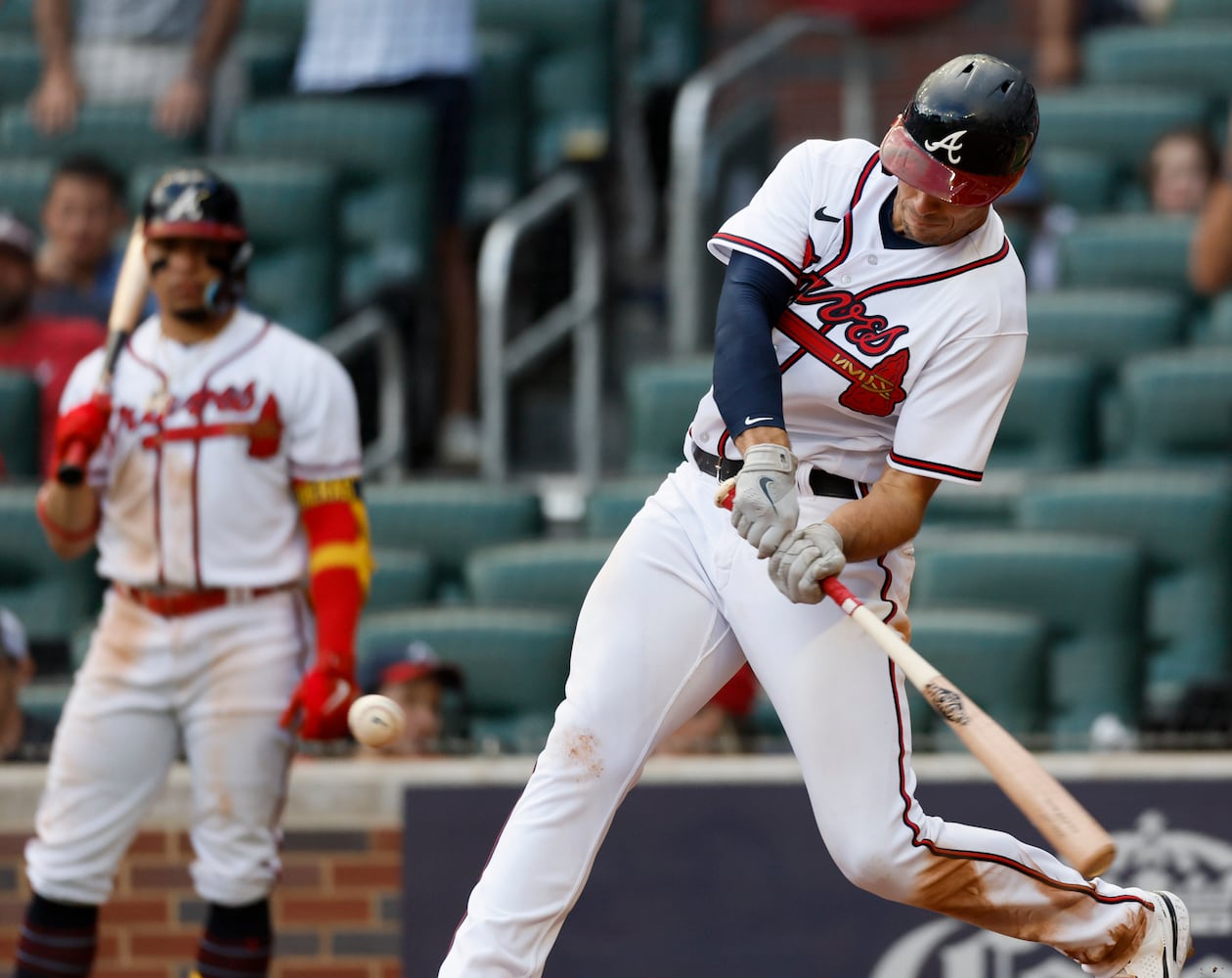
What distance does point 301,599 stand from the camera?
4148mm

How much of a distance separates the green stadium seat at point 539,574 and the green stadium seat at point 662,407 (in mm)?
620

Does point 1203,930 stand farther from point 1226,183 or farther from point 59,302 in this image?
point 59,302

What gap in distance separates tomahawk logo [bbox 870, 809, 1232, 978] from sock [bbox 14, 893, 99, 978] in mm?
1686

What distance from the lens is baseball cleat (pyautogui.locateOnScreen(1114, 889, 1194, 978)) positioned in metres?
3.47

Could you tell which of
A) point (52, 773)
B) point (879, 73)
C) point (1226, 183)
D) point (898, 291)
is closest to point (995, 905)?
point (898, 291)

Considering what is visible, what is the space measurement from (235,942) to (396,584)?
1618mm

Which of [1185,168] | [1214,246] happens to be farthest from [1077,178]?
[1214,246]

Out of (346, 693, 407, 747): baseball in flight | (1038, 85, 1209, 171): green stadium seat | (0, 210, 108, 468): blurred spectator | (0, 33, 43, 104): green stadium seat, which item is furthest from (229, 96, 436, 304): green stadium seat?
(346, 693, 407, 747): baseball in flight

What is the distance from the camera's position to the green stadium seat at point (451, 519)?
5.72 m

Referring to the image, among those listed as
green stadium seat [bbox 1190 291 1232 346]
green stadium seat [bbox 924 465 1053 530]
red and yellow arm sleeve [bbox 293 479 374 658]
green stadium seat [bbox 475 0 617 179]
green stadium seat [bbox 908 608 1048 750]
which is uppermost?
green stadium seat [bbox 475 0 617 179]

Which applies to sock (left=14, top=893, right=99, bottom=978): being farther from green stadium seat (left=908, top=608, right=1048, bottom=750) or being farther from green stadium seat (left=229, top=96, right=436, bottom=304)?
green stadium seat (left=229, top=96, right=436, bottom=304)

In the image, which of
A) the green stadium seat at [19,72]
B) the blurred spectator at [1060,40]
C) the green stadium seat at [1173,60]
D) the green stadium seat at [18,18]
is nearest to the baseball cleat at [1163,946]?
the green stadium seat at [1173,60]

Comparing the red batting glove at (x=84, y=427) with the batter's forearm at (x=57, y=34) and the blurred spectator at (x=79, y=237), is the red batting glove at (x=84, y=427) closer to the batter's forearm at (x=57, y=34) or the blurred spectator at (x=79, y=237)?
the blurred spectator at (x=79, y=237)

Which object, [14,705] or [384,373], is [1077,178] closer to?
[384,373]
